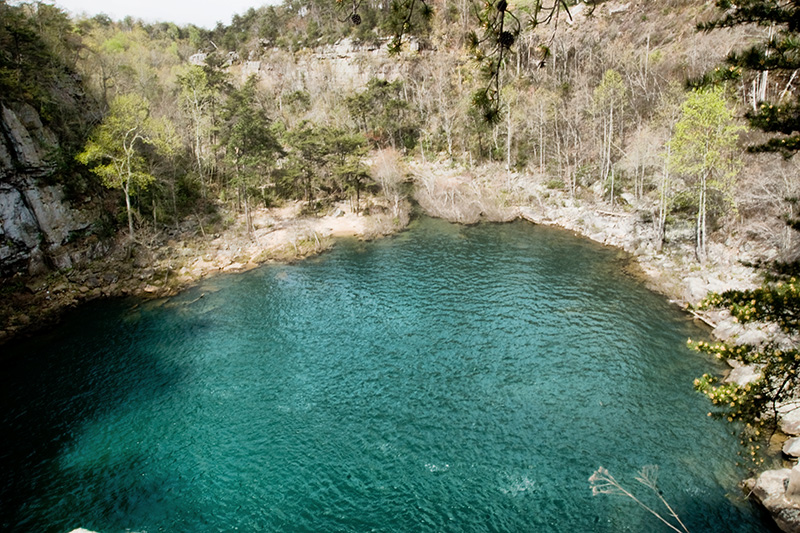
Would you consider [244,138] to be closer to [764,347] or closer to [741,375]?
[741,375]

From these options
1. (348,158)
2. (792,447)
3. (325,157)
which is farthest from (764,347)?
(325,157)

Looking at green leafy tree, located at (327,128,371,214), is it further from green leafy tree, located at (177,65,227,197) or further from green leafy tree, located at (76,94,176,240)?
green leafy tree, located at (76,94,176,240)

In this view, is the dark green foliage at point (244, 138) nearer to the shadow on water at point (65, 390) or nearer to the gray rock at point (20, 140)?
the gray rock at point (20, 140)

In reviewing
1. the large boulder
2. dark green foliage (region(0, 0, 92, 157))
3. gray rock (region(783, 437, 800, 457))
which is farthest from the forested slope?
the large boulder

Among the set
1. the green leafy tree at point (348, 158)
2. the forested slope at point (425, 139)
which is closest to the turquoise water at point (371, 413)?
the forested slope at point (425, 139)

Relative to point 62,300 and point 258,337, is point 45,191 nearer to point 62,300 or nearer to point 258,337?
point 62,300

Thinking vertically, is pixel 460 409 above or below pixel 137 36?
below

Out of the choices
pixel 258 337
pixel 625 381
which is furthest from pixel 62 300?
pixel 625 381
